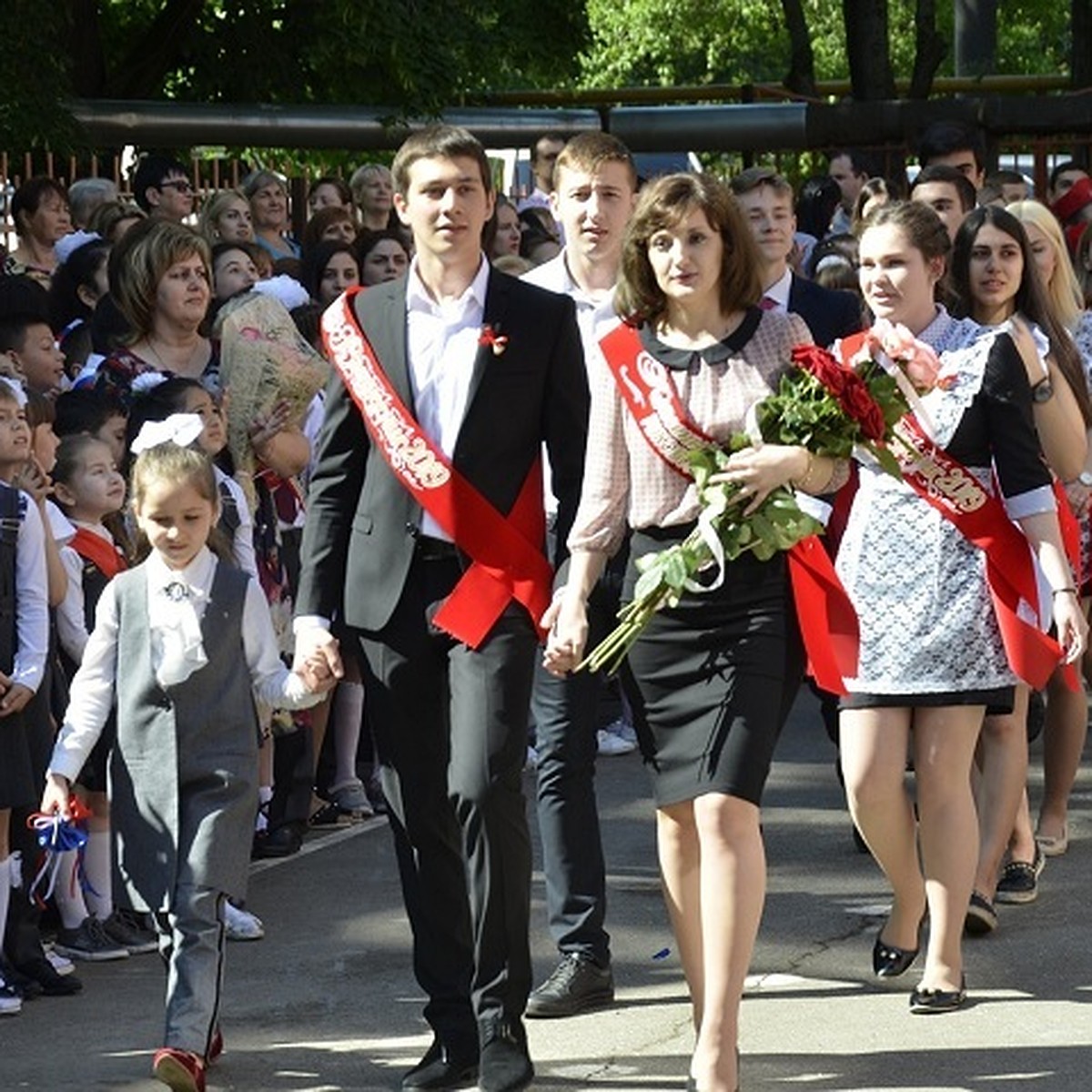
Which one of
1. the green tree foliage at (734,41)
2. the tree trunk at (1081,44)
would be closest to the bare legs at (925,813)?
the tree trunk at (1081,44)

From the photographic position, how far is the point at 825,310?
27.1 ft

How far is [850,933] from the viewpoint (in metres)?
8.02

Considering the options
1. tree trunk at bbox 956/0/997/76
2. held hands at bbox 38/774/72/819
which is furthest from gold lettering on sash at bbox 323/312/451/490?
tree trunk at bbox 956/0/997/76

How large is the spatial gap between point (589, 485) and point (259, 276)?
4.86m

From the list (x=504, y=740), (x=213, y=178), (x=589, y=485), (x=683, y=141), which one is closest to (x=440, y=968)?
(x=504, y=740)

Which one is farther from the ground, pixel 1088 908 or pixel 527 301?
pixel 527 301

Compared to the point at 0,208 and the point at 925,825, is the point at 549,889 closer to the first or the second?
the point at 925,825

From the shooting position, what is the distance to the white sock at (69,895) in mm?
7961

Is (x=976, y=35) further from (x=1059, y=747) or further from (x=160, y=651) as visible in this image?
(x=160, y=651)

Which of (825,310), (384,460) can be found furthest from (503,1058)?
(825,310)

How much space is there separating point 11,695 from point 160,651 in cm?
76

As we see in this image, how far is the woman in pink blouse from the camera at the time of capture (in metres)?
6.14

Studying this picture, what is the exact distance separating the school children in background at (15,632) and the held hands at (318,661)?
3.98 feet

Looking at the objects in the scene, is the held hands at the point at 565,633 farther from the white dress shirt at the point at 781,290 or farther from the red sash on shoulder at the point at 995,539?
the white dress shirt at the point at 781,290
